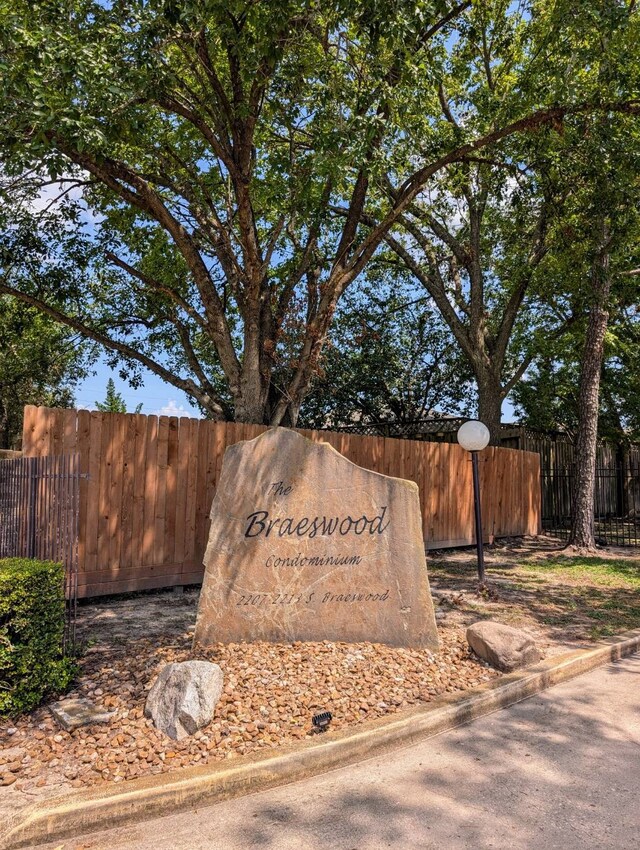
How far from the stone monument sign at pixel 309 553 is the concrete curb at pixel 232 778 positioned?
101 cm

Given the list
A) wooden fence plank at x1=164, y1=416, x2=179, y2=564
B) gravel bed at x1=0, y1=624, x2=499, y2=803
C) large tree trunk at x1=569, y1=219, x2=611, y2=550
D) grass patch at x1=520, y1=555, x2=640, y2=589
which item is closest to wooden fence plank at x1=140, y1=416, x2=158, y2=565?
wooden fence plank at x1=164, y1=416, x2=179, y2=564

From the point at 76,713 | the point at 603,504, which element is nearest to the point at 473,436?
the point at 76,713

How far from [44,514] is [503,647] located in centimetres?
402

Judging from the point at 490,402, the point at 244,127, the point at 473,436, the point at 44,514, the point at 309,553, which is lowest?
the point at 309,553

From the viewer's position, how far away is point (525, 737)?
4.06 m

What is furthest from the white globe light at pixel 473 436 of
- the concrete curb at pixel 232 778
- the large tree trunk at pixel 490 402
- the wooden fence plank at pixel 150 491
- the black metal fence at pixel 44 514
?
the large tree trunk at pixel 490 402

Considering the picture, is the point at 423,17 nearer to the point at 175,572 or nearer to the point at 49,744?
the point at 175,572

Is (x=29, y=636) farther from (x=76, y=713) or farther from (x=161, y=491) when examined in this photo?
(x=161, y=491)

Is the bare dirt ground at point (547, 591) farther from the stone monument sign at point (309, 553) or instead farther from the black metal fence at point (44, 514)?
the black metal fence at point (44, 514)

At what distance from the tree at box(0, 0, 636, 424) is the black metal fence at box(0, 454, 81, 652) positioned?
349cm

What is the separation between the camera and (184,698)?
12.6 ft

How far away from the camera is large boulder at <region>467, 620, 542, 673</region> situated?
508 cm

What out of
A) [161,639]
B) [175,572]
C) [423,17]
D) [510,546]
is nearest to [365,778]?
[161,639]

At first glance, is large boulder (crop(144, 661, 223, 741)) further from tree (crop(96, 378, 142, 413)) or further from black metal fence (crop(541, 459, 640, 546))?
tree (crop(96, 378, 142, 413))
